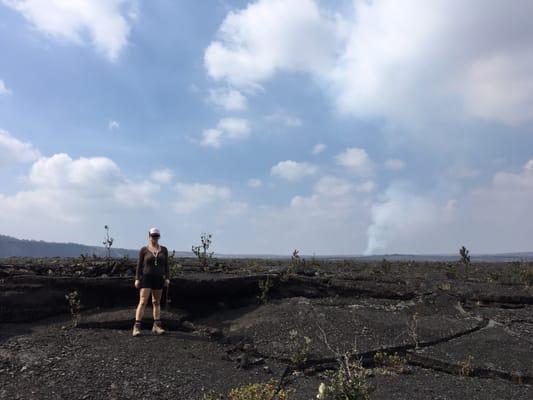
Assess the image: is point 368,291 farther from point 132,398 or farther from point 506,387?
point 132,398

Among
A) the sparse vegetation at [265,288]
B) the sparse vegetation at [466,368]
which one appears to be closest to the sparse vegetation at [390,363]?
the sparse vegetation at [466,368]


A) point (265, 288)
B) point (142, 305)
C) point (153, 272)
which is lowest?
point (142, 305)

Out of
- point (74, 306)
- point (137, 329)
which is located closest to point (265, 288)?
point (137, 329)

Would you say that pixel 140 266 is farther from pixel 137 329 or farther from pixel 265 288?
pixel 265 288

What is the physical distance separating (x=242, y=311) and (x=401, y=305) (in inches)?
204

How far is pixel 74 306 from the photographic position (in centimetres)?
1160

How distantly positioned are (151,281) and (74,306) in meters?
2.67

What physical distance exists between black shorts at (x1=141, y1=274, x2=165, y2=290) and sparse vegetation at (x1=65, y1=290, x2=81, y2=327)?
1.90 m

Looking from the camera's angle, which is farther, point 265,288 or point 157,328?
point 265,288

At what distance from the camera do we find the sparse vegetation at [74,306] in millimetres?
10797

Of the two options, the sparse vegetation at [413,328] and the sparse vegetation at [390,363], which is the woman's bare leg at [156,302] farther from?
the sparse vegetation at [413,328]

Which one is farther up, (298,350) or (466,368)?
(298,350)

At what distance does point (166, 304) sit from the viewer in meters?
12.6

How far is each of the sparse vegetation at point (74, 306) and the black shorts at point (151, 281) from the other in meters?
1.90
